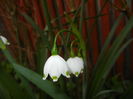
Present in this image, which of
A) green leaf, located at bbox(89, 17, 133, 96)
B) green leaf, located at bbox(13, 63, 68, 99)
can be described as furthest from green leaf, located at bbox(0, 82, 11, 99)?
green leaf, located at bbox(89, 17, 133, 96)

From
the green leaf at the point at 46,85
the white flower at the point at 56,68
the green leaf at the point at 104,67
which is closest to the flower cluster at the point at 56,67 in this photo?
the white flower at the point at 56,68

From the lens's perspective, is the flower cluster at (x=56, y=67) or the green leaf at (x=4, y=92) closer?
the flower cluster at (x=56, y=67)

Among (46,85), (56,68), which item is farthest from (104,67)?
(56,68)

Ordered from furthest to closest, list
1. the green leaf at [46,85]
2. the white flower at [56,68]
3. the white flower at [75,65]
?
the green leaf at [46,85] < the white flower at [75,65] < the white flower at [56,68]

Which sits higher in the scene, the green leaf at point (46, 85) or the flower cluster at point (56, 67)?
the flower cluster at point (56, 67)

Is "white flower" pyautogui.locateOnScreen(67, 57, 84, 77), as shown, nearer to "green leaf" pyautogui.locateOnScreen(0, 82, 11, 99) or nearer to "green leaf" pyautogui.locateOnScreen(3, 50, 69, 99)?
"green leaf" pyautogui.locateOnScreen(3, 50, 69, 99)

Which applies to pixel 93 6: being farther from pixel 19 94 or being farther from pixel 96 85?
pixel 19 94

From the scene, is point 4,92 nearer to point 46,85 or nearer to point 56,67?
point 46,85

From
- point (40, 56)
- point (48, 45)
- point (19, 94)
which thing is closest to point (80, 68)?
point (48, 45)

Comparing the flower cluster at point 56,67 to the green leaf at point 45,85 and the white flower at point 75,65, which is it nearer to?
the white flower at point 75,65

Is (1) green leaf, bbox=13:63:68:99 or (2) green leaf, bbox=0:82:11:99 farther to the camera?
(2) green leaf, bbox=0:82:11:99

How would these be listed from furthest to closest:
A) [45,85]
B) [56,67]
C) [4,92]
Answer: [4,92] → [45,85] → [56,67]
